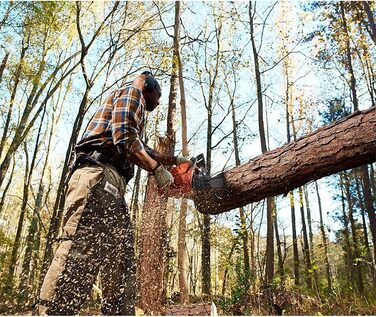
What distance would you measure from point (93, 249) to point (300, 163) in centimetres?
175

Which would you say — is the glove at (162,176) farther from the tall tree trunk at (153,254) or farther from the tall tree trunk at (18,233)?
the tall tree trunk at (18,233)

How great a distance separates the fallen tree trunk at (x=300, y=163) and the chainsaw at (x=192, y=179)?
67mm

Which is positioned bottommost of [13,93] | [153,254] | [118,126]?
[153,254]

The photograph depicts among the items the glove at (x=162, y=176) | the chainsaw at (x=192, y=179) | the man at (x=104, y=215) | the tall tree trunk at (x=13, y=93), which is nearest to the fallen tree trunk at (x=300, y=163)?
the chainsaw at (x=192, y=179)

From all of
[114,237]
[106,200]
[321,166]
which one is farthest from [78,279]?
[321,166]

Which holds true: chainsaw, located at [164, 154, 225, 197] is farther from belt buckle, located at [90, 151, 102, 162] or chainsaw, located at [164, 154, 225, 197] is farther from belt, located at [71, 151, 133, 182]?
belt buckle, located at [90, 151, 102, 162]

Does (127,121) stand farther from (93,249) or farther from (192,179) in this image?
(192,179)

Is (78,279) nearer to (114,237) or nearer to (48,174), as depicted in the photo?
(114,237)

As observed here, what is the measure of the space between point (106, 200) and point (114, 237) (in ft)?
0.83

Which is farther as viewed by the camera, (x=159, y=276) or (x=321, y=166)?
(x=159, y=276)

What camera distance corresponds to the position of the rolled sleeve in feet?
7.60

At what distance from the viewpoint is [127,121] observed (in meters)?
2.35

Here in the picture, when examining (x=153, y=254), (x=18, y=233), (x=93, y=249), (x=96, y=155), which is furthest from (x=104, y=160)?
(x=18, y=233)

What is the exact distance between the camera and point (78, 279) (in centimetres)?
208
